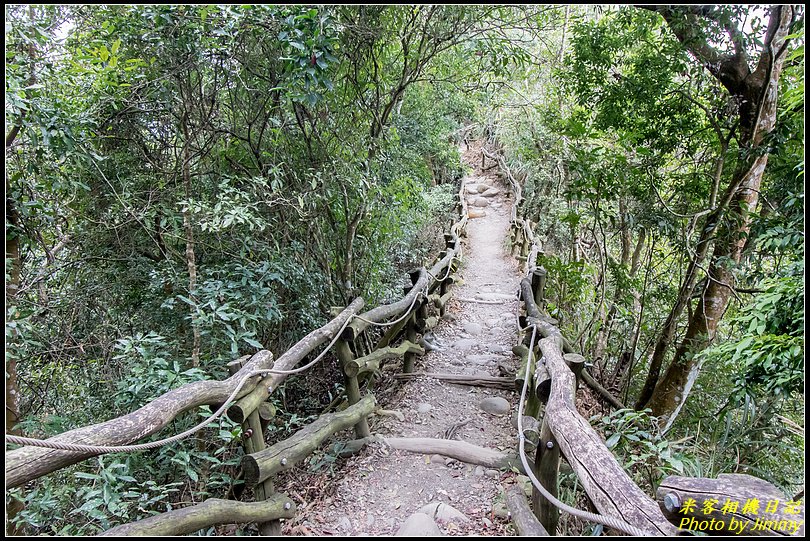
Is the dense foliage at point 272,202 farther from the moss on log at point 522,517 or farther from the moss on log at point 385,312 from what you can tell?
the moss on log at point 522,517

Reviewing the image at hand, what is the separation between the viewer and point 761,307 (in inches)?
98.9

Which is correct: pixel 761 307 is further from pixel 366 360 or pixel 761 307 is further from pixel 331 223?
pixel 331 223

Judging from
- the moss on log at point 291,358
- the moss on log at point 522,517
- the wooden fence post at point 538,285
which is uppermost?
the moss on log at point 291,358

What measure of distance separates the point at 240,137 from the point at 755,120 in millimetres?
4691

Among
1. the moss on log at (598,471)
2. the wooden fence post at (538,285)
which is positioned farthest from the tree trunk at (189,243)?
the wooden fence post at (538,285)

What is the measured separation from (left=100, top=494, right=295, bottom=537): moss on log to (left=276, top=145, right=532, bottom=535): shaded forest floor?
1.14 feet

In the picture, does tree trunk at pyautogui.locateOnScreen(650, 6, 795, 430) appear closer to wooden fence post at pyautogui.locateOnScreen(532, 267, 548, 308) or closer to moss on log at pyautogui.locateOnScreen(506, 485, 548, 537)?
moss on log at pyautogui.locateOnScreen(506, 485, 548, 537)

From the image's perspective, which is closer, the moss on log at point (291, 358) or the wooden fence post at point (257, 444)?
the moss on log at point (291, 358)

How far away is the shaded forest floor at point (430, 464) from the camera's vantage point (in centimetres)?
298

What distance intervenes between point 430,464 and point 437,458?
9cm

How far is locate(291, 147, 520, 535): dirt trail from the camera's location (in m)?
2.99

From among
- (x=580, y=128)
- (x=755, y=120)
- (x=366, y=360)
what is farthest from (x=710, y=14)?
(x=366, y=360)

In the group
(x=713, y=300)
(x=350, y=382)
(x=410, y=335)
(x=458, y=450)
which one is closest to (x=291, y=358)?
(x=350, y=382)

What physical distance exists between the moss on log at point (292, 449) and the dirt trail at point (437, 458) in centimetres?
50
